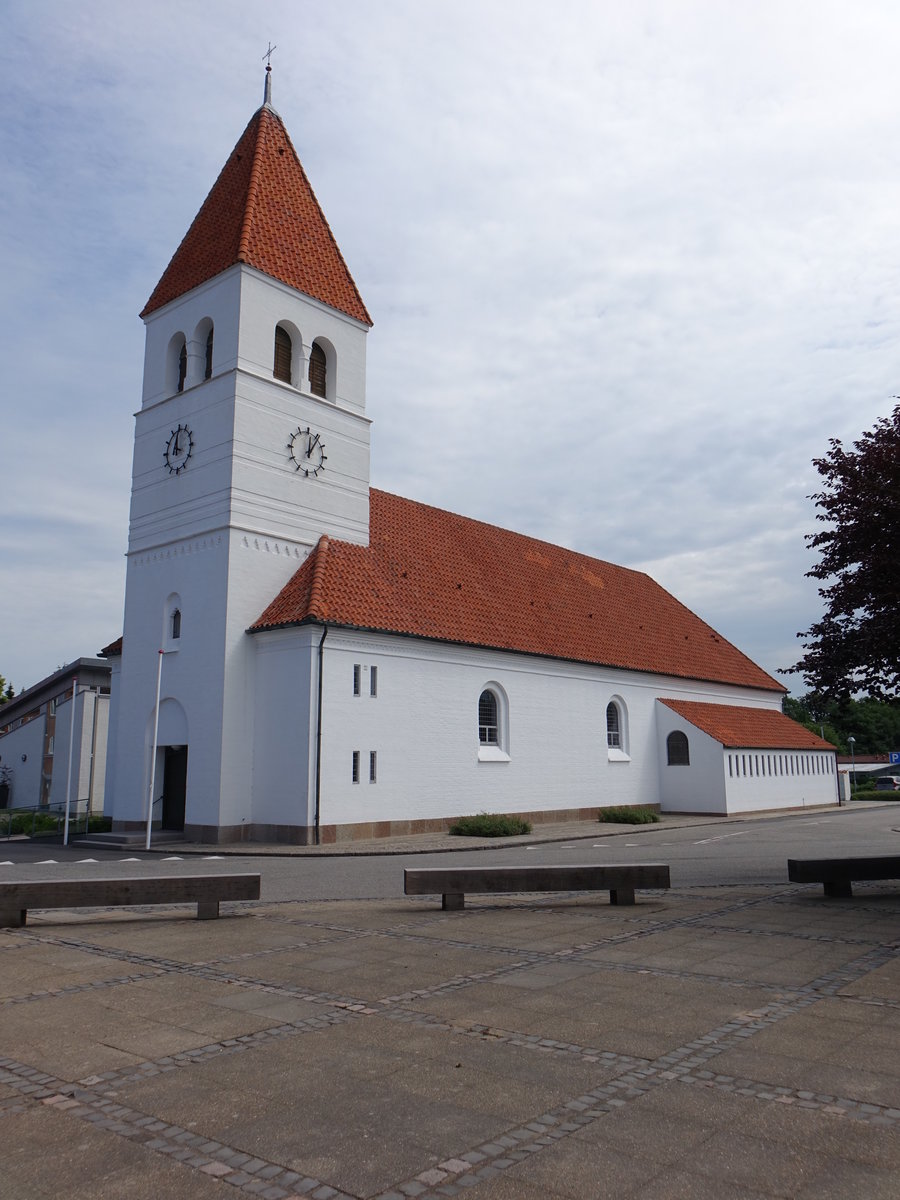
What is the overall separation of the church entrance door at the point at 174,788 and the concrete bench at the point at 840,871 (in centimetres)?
1758

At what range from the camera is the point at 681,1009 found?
646 cm

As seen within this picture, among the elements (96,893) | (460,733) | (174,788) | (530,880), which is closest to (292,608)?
(174,788)

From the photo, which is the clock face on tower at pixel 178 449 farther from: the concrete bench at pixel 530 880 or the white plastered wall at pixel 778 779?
the white plastered wall at pixel 778 779

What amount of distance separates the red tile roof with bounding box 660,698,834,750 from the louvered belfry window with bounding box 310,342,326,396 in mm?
18767

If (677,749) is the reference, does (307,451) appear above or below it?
above

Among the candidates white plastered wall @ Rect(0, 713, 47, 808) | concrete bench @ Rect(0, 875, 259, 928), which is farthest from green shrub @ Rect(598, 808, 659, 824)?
white plastered wall @ Rect(0, 713, 47, 808)

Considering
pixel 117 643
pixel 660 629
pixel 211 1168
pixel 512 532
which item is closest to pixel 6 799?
pixel 117 643

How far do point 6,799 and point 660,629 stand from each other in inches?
1296

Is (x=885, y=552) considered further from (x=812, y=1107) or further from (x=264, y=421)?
(x=264, y=421)

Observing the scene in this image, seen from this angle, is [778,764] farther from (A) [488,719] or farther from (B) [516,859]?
(B) [516,859]

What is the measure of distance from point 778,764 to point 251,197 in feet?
96.9

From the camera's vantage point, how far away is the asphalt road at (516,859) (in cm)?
1448

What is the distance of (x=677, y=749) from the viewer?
36.4m

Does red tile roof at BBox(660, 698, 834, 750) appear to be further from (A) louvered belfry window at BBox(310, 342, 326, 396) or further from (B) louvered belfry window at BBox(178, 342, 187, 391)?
(B) louvered belfry window at BBox(178, 342, 187, 391)
